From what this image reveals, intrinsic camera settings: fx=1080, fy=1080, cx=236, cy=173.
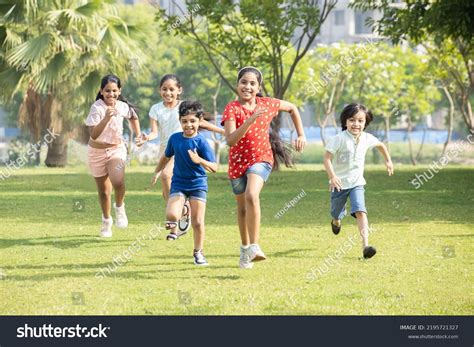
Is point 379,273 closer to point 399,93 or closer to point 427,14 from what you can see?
point 427,14

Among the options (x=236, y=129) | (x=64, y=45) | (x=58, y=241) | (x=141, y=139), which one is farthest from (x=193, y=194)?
(x=64, y=45)

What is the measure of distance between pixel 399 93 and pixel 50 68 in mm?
32386

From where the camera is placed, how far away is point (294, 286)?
8.39 m

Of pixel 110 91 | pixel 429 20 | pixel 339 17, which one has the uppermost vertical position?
pixel 429 20

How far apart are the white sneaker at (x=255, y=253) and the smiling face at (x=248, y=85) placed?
124 cm

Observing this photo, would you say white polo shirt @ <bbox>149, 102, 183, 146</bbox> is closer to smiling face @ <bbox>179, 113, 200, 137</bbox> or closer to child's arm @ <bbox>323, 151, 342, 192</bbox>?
smiling face @ <bbox>179, 113, 200, 137</bbox>

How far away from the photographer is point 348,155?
997 centimetres

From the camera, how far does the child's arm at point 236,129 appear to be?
8445mm

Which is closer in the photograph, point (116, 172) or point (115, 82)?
point (115, 82)

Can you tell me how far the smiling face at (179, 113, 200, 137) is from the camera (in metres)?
9.40

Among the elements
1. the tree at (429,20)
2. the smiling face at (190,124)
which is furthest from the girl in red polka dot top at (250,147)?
the tree at (429,20)

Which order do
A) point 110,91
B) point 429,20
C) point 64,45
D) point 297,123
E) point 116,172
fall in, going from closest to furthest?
point 297,123, point 110,91, point 116,172, point 429,20, point 64,45

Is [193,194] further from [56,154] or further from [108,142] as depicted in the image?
[56,154]

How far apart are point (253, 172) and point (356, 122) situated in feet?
4.73
